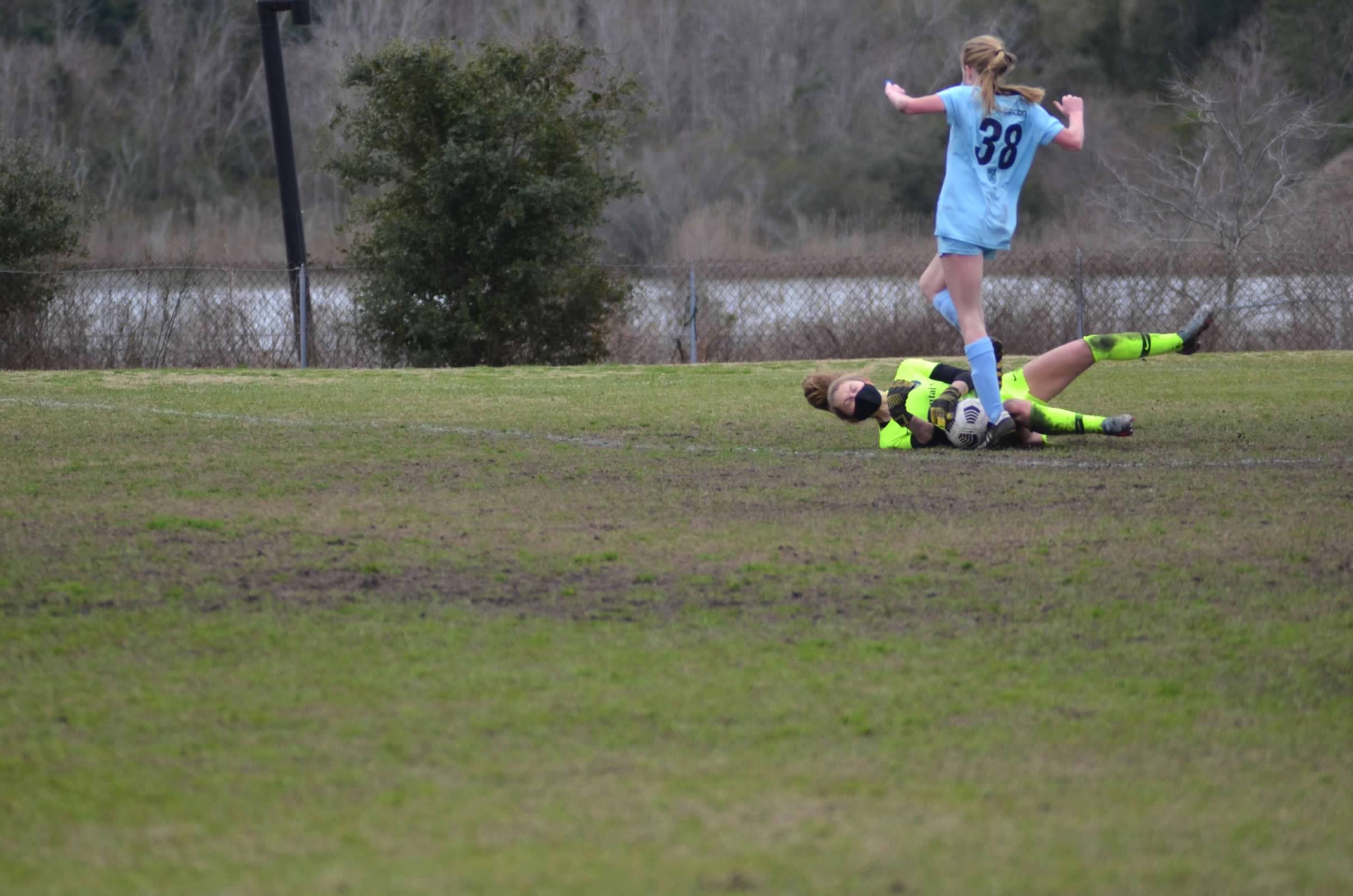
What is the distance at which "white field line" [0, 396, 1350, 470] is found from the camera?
6781mm

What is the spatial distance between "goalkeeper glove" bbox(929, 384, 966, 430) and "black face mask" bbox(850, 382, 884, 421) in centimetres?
27

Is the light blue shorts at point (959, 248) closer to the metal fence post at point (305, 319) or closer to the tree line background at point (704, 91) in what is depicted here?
the metal fence post at point (305, 319)

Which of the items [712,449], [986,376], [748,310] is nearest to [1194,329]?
[986,376]

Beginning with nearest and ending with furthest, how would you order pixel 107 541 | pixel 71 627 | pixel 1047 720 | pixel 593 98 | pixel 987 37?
pixel 1047 720, pixel 71 627, pixel 107 541, pixel 987 37, pixel 593 98

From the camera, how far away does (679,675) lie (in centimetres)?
352

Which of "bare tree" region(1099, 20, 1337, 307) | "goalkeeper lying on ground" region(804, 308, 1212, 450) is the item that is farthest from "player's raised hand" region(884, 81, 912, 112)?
"bare tree" region(1099, 20, 1337, 307)

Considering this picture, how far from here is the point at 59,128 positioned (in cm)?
5200

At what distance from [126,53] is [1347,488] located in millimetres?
55423

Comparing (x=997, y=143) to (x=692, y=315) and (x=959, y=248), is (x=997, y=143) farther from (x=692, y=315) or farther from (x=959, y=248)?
(x=692, y=315)

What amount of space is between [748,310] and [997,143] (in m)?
12.1

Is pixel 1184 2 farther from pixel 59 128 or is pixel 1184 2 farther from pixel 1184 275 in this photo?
pixel 59 128

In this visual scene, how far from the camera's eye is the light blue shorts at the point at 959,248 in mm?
7199

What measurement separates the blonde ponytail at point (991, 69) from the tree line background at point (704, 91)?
3103cm

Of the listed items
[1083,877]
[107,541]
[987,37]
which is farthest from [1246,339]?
[1083,877]
